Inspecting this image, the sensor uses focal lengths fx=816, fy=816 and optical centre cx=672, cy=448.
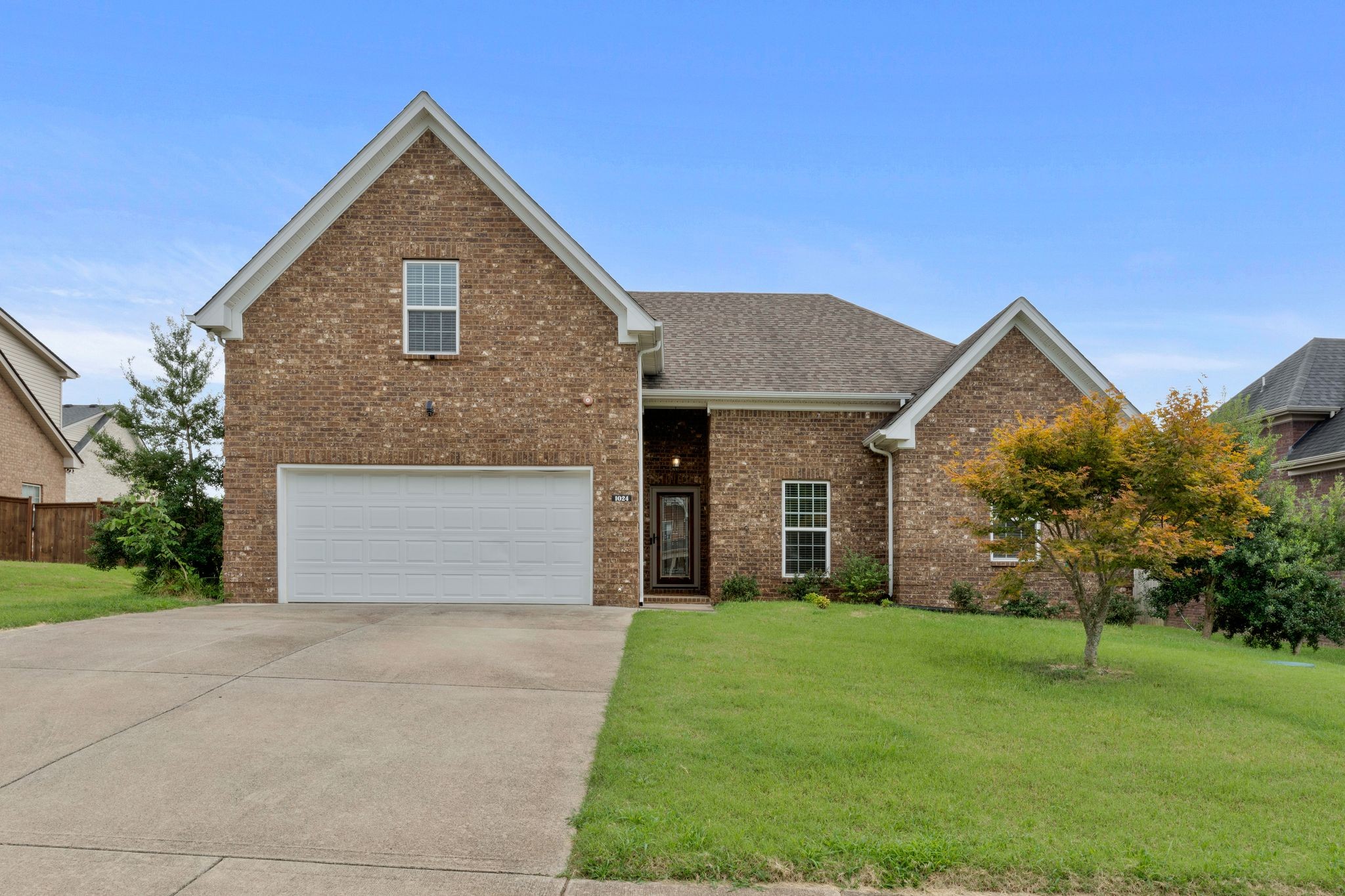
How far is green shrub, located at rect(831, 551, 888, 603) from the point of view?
15391 millimetres

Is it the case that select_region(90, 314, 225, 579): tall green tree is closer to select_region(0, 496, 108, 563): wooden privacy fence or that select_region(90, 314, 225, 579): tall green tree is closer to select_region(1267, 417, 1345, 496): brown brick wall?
select_region(0, 496, 108, 563): wooden privacy fence

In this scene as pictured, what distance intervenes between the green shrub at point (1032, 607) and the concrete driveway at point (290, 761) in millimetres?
8744

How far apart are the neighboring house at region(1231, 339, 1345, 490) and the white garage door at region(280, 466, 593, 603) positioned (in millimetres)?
19275

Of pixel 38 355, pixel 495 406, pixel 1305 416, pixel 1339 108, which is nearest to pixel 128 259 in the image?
pixel 38 355

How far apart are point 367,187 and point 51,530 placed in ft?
58.1

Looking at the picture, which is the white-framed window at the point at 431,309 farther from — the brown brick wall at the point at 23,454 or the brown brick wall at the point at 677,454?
the brown brick wall at the point at 23,454

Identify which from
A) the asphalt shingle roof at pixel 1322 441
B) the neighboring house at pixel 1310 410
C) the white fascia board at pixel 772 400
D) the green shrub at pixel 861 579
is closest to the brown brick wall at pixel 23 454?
the white fascia board at pixel 772 400

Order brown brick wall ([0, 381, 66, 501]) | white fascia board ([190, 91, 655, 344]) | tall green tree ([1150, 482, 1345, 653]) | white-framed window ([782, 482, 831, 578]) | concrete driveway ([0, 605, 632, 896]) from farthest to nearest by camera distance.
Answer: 1. brown brick wall ([0, 381, 66, 501])
2. white-framed window ([782, 482, 831, 578])
3. tall green tree ([1150, 482, 1345, 653])
4. white fascia board ([190, 91, 655, 344])
5. concrete driveway ([0, 605, 632, 896])

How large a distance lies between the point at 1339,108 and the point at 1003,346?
1058 centimetres

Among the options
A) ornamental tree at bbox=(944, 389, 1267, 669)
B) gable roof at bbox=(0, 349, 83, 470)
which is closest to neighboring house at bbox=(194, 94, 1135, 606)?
ornamental tree at bbox=(944, 389, 1267, 669)

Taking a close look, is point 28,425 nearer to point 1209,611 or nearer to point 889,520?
point 889,520

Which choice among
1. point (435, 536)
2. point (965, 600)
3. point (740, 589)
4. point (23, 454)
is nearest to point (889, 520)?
point (965, 600)

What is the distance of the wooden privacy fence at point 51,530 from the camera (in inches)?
930

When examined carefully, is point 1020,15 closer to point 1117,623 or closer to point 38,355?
point 1117,623
